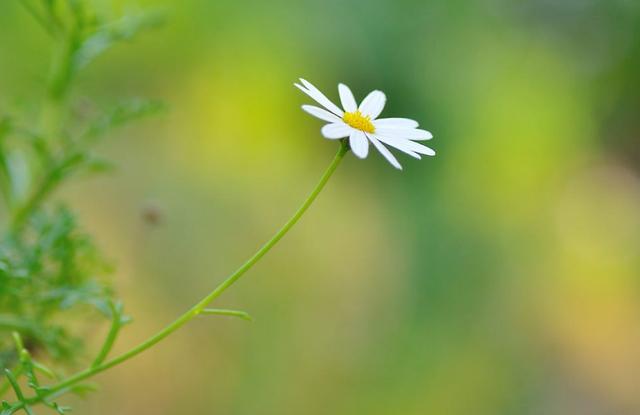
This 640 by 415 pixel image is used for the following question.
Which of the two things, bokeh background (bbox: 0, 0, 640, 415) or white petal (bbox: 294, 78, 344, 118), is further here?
bokeh background (bbox: 0, 0, 640, 415)

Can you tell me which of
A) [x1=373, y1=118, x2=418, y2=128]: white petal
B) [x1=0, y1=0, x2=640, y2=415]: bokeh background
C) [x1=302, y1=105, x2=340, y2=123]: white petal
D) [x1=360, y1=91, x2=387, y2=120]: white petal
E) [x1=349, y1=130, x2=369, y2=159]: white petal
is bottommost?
[x1=349, y1=130, x2=369, y2=159]: white petal

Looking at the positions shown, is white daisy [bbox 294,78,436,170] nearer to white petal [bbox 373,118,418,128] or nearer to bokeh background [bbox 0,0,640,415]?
white petal [bbox 373,118,418,128]

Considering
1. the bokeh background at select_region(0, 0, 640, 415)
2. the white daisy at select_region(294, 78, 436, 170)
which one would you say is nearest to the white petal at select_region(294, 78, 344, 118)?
the white daisy at select_region(294, 78, 436, 170)

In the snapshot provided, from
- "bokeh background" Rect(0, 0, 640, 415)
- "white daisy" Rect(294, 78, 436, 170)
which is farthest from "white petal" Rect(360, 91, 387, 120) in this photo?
"bokeh background" Rect(0, 0, 640, 415)

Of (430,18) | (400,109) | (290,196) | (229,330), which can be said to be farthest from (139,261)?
(430,18)

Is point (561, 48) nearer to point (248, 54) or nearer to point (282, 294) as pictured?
point (248, 54)

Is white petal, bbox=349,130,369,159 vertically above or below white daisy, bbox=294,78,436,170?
below

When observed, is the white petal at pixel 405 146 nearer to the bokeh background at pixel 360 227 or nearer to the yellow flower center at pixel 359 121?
the yellow flower center at pixel 359 121
